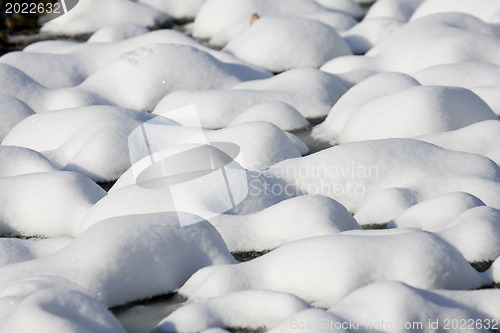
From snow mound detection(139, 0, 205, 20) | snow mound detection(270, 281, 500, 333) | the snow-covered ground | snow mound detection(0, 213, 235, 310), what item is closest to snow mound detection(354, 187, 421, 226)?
the snow-covered ground

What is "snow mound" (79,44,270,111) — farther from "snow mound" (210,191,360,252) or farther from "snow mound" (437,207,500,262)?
"snow mound" (437,207,500,262)

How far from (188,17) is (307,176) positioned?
11.6ft

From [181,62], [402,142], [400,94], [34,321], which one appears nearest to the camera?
[34,321]

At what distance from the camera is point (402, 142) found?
9.11 ft

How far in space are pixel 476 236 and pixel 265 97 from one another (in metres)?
1.62

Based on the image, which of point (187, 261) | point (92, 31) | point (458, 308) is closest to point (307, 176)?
point (187, 261)

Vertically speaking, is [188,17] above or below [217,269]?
below

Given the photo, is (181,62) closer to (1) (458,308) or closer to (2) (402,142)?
(2) (402,142)

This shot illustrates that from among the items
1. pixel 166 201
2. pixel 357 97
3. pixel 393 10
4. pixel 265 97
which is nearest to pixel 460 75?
pixel 357 97

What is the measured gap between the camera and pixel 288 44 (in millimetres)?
4340

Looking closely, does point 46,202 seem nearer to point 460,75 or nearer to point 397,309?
point 397,309

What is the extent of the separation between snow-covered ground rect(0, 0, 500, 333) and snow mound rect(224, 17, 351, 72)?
1 centimetres

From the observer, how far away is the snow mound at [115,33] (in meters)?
4.95

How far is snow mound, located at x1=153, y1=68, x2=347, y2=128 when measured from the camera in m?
3.47
